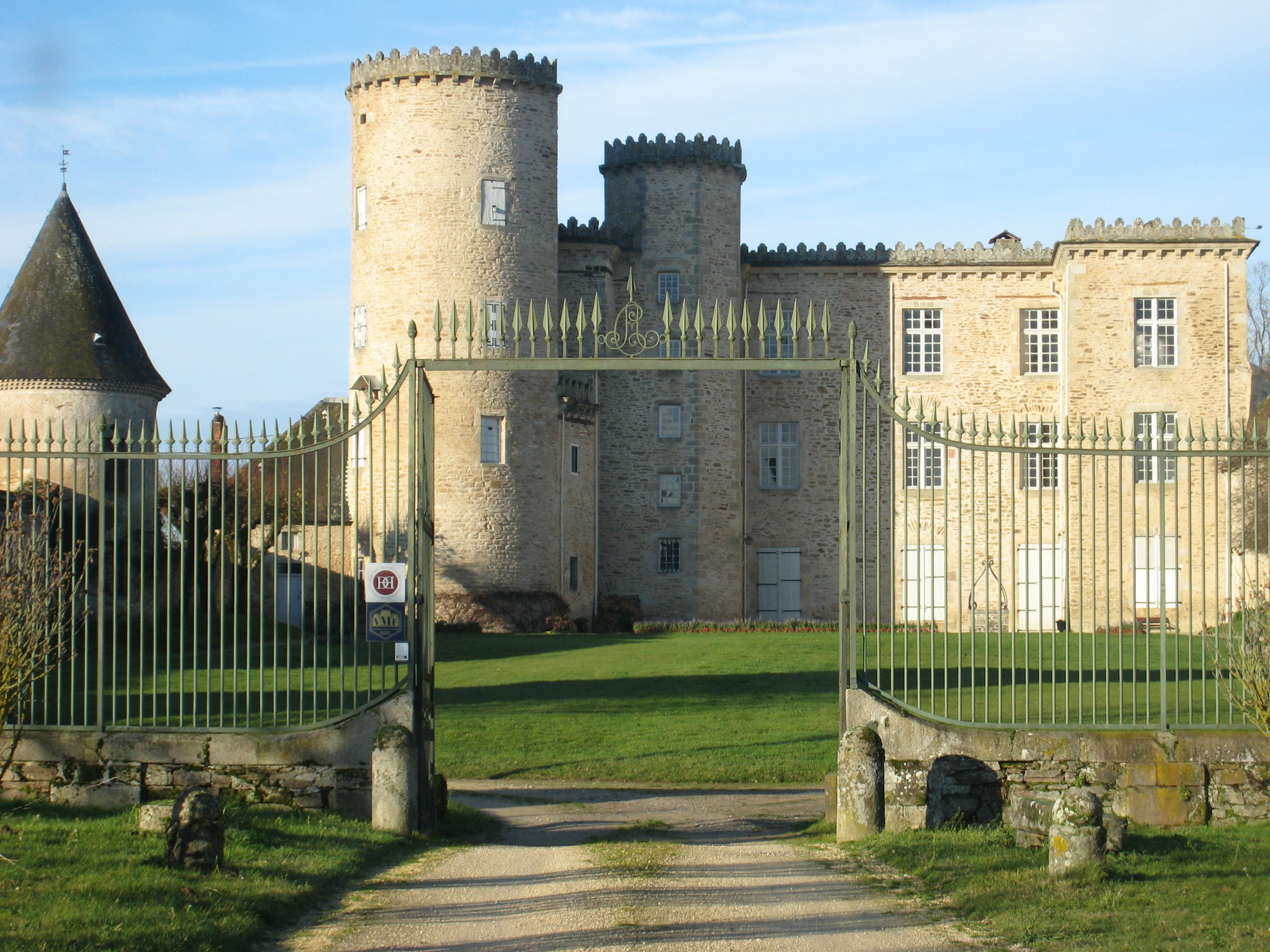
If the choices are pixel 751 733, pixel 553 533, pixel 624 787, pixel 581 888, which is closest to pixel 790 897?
pixel 581 888

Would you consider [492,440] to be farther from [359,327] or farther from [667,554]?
[667,554]

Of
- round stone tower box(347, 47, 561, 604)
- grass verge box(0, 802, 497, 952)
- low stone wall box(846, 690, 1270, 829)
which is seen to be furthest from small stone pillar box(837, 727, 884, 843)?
round stone tower box(347, 47, 561, 604)

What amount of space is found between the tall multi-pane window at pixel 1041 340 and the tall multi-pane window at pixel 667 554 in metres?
10.6

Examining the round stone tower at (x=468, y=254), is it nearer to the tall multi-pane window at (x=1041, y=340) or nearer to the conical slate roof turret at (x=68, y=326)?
the conical slate roof turret at (x=68, y=326)

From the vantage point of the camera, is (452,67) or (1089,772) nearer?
(1089,772)

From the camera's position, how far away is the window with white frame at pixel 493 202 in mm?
32188

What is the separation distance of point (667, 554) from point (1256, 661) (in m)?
26.7

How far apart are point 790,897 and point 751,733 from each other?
335 inches

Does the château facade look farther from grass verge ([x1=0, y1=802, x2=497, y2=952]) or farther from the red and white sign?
grass verge ([x1=0, y1=802, x2=497, y2=952])

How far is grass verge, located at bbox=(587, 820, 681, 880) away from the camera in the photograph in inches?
349

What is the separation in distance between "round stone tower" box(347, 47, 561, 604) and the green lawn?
502 centimetres

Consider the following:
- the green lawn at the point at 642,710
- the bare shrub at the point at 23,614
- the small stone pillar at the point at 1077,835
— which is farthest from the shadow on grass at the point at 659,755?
the small stone pillar at the point at 1077,835

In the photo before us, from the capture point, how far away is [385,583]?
10.1 metres

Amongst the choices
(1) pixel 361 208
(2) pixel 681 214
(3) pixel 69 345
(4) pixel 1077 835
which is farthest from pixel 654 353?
(4) pixel 1077 835
